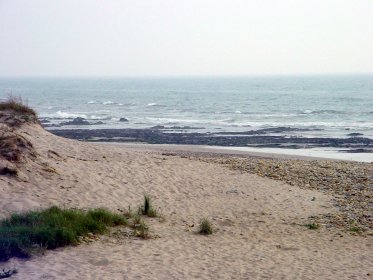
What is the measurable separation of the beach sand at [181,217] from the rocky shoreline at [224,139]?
13646 mm

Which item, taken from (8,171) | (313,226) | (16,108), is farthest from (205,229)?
(16,108)

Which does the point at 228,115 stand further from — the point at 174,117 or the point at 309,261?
the point at 309,261

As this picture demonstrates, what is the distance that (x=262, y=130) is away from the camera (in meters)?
39.7

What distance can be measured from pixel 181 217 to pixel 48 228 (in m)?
3.66

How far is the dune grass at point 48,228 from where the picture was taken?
28.9ft

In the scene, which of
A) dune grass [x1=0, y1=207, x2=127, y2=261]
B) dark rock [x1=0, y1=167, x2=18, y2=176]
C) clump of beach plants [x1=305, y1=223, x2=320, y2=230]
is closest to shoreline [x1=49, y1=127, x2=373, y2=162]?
clump of beach plants [x1=305, y1=223, x2=320, y2=230]

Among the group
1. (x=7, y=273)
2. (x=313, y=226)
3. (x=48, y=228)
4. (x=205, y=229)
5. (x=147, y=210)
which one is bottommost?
(x=313, y=226)

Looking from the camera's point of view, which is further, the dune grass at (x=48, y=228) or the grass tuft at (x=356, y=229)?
the grass tuft at (x=356, y=229)

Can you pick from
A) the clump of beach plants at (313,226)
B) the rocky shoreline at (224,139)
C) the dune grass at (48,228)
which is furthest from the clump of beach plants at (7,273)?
the rocky shoreline at (224,139)

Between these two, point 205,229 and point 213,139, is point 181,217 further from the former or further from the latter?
point 213,139

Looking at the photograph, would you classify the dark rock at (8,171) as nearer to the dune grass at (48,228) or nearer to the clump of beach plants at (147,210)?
the dune grass at (48,228)

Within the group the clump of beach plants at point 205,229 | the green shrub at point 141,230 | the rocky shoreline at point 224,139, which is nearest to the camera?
the green shrub at point 141,230

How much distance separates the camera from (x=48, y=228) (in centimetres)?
953

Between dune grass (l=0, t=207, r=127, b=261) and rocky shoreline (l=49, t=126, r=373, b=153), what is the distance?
21.1 meters
